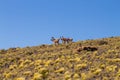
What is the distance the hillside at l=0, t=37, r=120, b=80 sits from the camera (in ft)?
117

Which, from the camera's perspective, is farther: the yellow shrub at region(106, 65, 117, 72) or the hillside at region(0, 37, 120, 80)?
the yellow shrub at region(106, 65, 117, 72)

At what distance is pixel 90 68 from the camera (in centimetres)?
3797

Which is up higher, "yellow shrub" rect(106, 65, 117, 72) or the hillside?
the hillside

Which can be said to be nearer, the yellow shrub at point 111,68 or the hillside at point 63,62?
the hillside at point 63,62

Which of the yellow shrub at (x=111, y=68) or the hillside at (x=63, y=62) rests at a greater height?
the hillside at (x=63, y=62)

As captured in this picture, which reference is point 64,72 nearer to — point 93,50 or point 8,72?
point 8,72

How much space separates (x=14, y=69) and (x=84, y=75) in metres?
9.93

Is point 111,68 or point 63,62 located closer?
point 111,68

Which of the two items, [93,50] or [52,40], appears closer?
[93,50]

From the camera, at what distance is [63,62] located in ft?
136

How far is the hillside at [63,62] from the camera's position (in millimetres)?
35625

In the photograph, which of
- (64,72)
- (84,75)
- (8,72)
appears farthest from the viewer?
(8,72)

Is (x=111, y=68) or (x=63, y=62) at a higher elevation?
(x=63, y=62)

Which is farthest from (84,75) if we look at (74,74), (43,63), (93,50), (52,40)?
(52,40)
